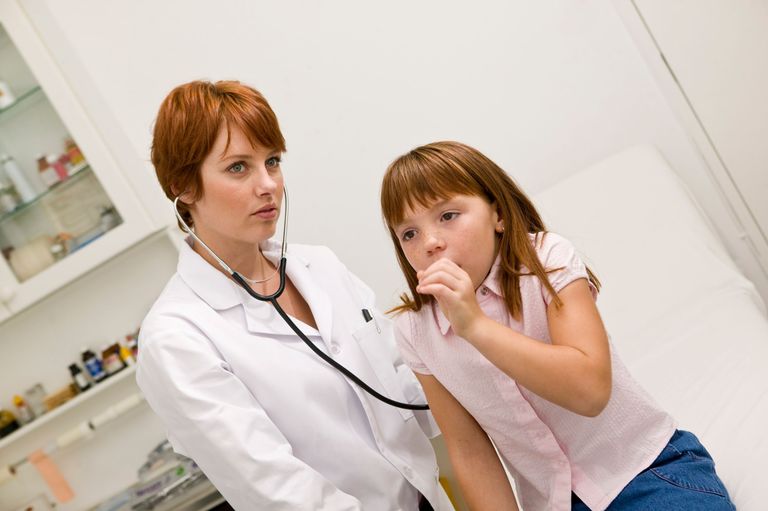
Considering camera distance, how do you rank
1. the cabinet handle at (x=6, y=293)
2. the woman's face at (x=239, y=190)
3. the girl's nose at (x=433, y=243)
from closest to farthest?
1. the girl's nose at (x=433, y=243)
2. the woman's face at (x=239, y=190)
3. the cabinet handle at (x=6, y=293)

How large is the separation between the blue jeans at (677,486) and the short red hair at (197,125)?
805 mm

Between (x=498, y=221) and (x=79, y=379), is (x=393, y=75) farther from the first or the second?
(x=79, y=379)

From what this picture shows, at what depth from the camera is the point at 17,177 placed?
6.93 feet

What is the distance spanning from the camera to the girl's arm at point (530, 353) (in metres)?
0.83

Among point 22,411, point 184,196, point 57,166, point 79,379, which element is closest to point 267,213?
point 184,196

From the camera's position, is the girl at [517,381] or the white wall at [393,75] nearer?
the girl at [517,381]

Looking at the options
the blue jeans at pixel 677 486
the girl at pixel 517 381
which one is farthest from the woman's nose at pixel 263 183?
the blue jeans at pixel 677 486

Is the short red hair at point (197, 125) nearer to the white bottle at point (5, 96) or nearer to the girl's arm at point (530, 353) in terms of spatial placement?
the girl's arm at point (530, 353)

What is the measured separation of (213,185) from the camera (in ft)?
3.76

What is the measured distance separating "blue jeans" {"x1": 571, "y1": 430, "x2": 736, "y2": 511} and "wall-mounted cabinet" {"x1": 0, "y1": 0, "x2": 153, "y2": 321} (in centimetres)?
162

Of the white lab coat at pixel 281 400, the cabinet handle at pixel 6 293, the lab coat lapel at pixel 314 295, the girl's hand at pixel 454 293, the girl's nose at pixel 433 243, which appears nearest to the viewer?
the girl's hand at pixel 454 293

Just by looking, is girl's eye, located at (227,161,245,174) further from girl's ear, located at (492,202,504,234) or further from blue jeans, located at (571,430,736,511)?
blue jeans, located at (571,430,736,511)

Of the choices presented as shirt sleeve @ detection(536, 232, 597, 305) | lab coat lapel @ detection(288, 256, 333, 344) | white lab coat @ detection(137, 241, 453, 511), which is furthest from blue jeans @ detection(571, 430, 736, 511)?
lab coat lapel @ detection(288, 256, 333, 344)

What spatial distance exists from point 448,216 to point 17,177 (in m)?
1.71
